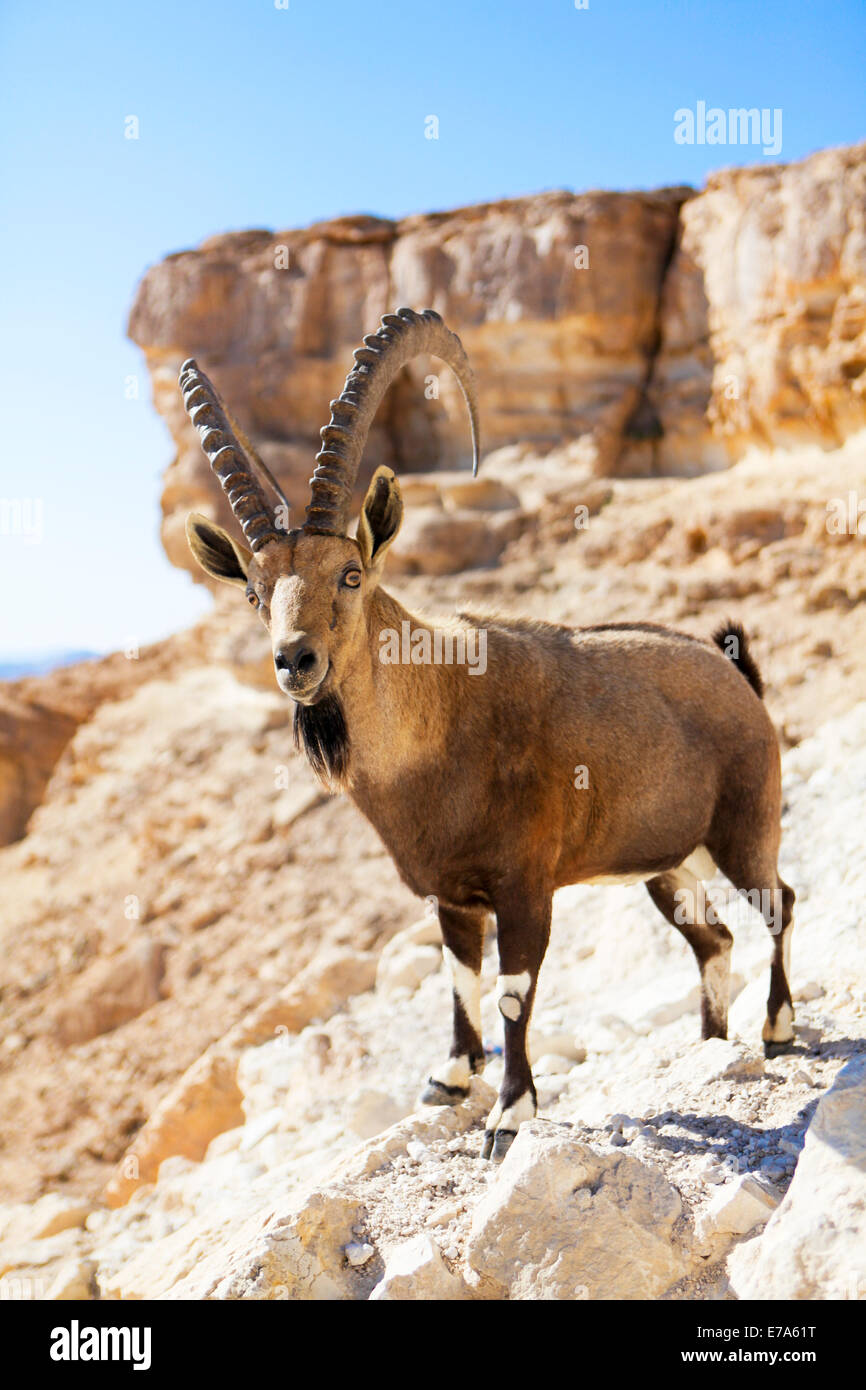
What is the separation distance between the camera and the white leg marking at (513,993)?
5551mm

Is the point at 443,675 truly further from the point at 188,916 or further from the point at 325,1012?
the point at 188,916

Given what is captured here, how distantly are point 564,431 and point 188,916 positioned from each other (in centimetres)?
1064

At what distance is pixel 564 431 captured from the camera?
19859 millimetres

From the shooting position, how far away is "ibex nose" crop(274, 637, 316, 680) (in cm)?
495

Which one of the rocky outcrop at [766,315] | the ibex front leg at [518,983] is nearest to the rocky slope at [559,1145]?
the ibex front leg at [518,983]

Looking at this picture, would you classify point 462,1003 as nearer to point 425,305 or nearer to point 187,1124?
point 187,1124

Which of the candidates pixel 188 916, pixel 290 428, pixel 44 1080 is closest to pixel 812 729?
pixel 188 916

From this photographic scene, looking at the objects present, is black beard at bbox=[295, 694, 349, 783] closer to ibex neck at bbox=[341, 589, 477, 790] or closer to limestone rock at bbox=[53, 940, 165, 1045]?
ibex neck at bbox=[341, 589, 477, 790]

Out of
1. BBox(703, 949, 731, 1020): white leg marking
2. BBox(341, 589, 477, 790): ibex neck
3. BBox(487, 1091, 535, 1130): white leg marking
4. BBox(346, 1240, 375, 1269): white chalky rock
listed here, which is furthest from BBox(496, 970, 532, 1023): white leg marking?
BBox(703, 949, 731, 1020): white leg marking

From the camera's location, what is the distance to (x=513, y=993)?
5.55m

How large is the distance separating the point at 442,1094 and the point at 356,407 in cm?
376

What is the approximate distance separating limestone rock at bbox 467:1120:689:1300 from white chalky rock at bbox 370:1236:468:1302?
12 centimetres

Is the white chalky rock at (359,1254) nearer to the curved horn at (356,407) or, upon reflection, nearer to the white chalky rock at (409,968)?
the curved horn at (356,407)
